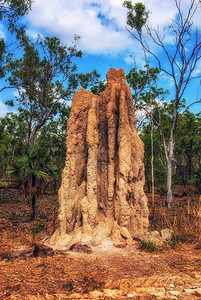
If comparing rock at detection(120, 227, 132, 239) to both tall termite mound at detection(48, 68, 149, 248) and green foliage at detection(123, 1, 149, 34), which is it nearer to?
tall termite mound at detection(48, 68, 149, 248)

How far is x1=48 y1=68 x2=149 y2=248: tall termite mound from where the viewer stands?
7691 mm

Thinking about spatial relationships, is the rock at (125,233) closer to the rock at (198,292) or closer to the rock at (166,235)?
the rock at (166,235)

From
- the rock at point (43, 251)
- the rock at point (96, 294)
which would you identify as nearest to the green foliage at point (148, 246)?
the rock at point (43, 251)

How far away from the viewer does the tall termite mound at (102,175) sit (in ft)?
25.2

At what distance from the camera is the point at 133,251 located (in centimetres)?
679

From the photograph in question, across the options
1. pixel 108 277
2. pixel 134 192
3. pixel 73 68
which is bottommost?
pixel 108 277

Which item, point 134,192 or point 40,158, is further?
point 40,158

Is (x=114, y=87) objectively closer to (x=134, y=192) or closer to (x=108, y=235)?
(x=134, y=192)

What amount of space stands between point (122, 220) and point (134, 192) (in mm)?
1145

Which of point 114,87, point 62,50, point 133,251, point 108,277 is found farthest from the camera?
point 62,50

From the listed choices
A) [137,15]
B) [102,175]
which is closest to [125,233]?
[102,175]

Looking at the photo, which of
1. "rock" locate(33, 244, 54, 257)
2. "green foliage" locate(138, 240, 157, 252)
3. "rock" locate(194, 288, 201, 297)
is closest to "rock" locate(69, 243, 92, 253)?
"rock" locate(33, 244, 54, 257)

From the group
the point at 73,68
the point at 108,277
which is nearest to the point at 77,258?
the point at 108,277

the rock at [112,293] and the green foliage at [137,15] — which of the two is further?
the green foliage at [137,15]
